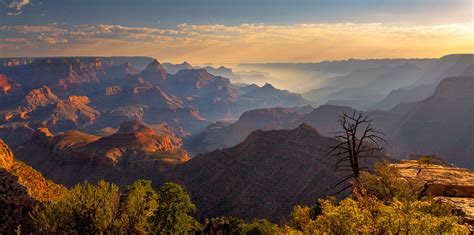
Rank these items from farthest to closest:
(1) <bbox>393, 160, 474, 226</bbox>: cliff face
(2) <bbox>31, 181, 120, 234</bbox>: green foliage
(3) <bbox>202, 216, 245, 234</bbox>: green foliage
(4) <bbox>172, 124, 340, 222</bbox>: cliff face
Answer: (4) <bbox>172, 124, 340, 222</bbox>: cliff face → (3) <bbox>202, 216, 245, 234</bbox>: green foliage → (2) <bbox>31, 181, 120, 234</bbox>: green foliage → (1) <bbox>393, 160, 474, 226</bbox>: cliff face

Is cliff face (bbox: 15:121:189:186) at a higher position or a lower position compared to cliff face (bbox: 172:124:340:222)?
lower

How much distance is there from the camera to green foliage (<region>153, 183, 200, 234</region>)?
155ft

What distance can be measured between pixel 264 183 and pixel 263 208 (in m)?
14.2

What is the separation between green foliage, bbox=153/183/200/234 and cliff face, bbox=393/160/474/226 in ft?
98.2

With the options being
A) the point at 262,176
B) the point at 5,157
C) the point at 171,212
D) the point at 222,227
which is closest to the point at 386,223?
the point at 171,212

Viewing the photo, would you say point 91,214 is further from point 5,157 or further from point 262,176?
point 262,176

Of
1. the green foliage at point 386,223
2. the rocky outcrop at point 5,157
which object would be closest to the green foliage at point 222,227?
the rocky outcrop at point 5,157

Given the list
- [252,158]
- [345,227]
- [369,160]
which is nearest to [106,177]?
[252,158]

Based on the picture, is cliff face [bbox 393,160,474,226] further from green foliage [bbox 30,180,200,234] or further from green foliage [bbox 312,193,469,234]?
green foliage [bbox 30,180,200,234]

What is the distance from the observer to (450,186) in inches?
1208

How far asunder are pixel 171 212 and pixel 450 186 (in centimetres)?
3450

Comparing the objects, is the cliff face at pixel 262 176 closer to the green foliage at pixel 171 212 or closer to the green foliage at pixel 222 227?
the green foliage at pixel 222 227

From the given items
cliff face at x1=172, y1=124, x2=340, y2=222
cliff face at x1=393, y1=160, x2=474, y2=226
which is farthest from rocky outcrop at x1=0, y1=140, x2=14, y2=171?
cliff face at x1=393, y1=160, x2=474, y2=226

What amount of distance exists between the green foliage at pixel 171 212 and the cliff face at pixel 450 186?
29.9 m
